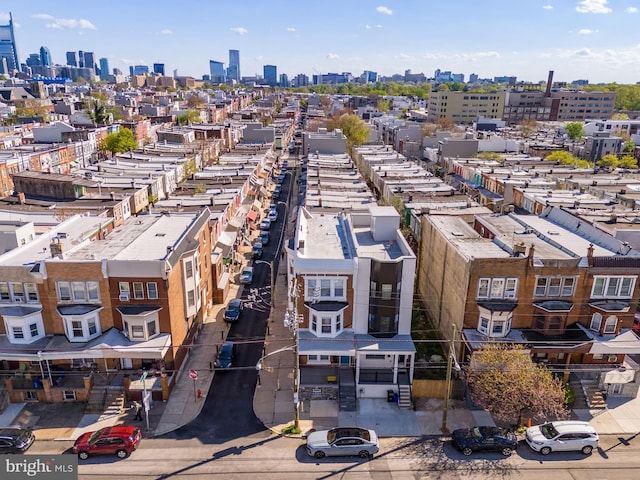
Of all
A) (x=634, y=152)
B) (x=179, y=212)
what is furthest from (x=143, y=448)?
(x=634, y=152)

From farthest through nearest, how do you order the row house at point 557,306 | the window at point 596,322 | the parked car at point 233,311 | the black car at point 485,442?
the parked car at point 233,311
the window at point 596,322
the row house at point 557,306
the black car at point 485,442

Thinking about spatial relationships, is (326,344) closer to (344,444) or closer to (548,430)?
(344,444)

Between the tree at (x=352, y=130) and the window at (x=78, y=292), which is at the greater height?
the tree at (x=352, y=130)

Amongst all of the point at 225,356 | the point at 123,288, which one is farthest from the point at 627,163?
the point at 123,288

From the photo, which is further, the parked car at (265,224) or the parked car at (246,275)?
the parked car at (265,224)

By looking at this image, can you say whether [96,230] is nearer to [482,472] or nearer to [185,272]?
[185,272]

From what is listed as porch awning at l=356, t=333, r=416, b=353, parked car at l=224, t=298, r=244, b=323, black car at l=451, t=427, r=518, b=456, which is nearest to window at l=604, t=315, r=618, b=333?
black car at l=451, t=427, r=518, b=456

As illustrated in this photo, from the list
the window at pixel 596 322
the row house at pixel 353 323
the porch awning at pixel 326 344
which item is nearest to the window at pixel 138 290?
the row house at pixel 353 323

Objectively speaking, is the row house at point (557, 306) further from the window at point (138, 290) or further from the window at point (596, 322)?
the window at point (138, 290)

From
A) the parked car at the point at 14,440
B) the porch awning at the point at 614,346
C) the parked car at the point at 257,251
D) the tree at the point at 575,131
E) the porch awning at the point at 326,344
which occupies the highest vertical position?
the tree at the point at 575,131
